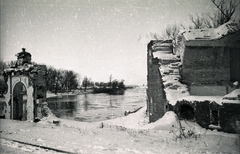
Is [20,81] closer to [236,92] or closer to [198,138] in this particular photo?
[198,138]

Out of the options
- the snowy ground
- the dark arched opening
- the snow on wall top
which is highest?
the snow on wall top

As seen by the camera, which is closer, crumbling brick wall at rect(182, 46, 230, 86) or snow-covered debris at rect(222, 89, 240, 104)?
snow-covered debris at rect(222, 89, 240, 104)

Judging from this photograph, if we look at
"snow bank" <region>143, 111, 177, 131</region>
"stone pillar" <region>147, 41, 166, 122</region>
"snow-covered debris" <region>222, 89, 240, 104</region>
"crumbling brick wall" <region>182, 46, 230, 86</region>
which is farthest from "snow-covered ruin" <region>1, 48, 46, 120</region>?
"snow-covered debris" <region>222, 89, 240, 104</region>

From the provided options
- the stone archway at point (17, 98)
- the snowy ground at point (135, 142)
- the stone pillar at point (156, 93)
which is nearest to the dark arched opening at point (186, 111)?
the snowy ground at point (135, 142)

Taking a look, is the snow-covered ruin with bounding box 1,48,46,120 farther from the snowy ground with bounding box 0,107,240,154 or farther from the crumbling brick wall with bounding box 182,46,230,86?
the crumbling brick wall with bounding box 182,46,230,86

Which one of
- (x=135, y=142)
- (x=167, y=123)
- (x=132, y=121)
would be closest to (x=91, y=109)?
(x=132, y=121)

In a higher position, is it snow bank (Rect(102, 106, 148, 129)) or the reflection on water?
snow bank (Rect(102, 106, 148, 129))

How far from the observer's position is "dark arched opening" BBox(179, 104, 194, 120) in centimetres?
873

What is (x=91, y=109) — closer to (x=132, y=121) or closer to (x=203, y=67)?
(x=132, y=121)

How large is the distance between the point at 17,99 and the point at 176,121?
11549 millimetres

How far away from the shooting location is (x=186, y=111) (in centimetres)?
884

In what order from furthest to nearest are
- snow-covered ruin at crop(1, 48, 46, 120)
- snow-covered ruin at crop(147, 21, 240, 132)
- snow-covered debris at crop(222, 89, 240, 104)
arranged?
snow-covered ruin at crop(1, 48, 46, 120) → snow-covered ruin at crop(147, 21, 240, 132) → snow-covered debris at crop(222, 89, 240, 104)

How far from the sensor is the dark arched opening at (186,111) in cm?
873

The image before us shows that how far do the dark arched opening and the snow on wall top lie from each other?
4.20 metres
